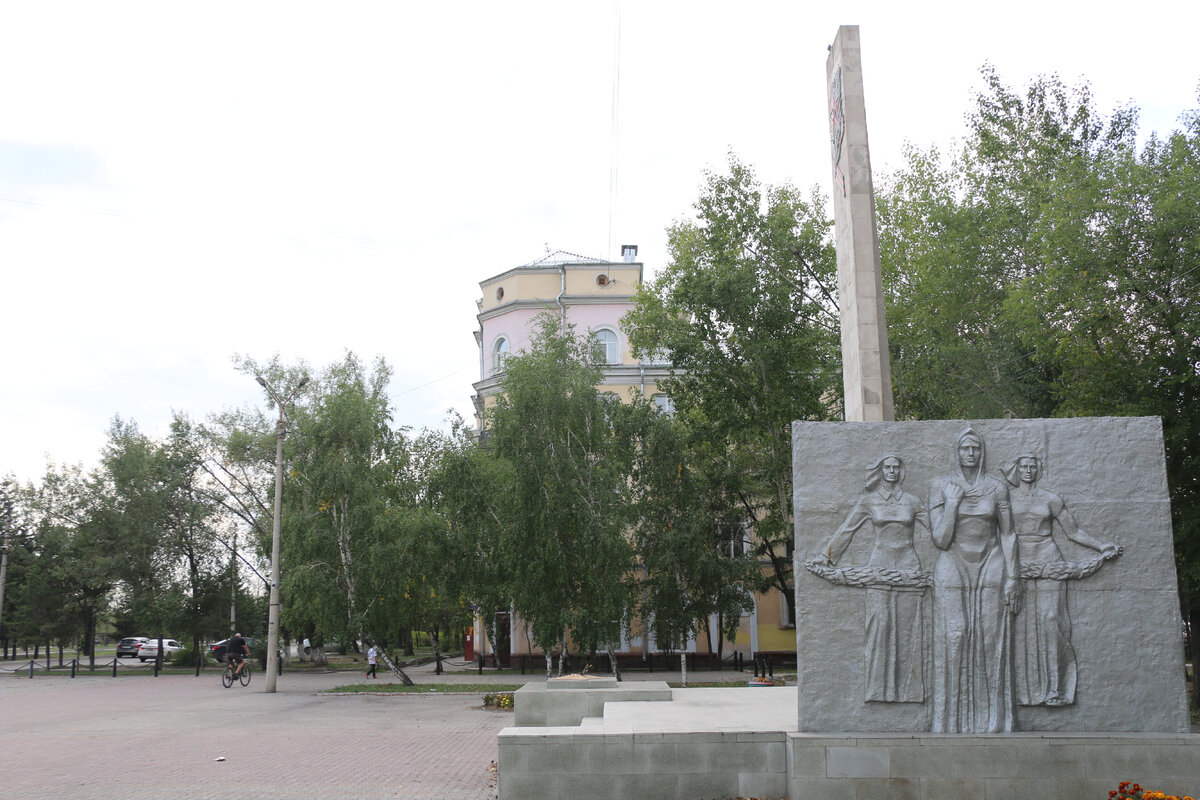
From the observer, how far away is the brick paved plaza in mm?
10352

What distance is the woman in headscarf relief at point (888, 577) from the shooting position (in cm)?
840

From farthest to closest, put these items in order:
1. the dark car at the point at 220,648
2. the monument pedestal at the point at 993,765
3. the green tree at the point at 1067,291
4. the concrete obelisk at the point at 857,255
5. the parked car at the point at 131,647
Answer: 1. the parked car at the point at 131,647
2. the dark car at the point at 220,648
3. the green tree at the point at 1067,291
4. the concrete obelisk at the point at 857,255
5. the monument pedestal at the point at 993,765

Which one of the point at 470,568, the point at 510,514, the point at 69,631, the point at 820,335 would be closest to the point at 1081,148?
the point at 820,335

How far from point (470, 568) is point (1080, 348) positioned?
15.8 meters

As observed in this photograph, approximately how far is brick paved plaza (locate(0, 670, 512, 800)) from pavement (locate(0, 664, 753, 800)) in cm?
2

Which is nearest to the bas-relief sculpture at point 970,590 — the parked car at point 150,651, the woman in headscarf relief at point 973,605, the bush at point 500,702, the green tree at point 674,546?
the woman in headscarf relief at point 973,605

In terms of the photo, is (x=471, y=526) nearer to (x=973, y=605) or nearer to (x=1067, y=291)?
(x=1067, y=291)

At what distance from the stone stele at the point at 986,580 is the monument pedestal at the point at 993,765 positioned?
215 mm

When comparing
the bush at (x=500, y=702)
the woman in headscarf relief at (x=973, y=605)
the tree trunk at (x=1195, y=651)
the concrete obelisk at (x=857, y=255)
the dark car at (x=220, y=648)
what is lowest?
the dark car at (x=220, y=648)

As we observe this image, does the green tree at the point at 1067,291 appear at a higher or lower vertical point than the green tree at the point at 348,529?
higher

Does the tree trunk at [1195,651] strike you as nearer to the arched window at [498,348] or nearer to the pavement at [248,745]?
the pavement at [248,745]

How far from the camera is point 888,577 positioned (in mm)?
8508

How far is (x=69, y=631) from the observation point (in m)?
38.0

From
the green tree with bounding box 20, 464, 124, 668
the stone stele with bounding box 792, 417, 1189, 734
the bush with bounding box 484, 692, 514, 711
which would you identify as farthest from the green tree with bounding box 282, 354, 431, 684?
the stone stele with bounding box 792, 417, 1189, 734
